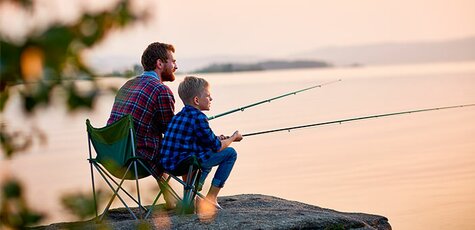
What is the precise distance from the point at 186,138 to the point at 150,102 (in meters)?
0.40

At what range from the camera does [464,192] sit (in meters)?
8.40

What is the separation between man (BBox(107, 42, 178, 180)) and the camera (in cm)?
545

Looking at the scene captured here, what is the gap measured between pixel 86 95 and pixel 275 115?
16906 millimetres

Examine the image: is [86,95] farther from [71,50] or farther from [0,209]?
[0,209]

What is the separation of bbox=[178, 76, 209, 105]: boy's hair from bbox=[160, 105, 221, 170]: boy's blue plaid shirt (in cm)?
5

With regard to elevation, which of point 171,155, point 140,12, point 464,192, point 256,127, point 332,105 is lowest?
point 140,12

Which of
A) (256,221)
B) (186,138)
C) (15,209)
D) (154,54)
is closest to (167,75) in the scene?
(154,54)

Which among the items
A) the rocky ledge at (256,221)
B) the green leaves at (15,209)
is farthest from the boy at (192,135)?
the green leaves at (15,209)

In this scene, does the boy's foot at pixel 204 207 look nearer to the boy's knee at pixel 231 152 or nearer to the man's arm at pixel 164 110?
the boy's knee at pixel 231 152

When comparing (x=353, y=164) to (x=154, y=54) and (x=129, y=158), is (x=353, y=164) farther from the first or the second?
(x=129, y=158)

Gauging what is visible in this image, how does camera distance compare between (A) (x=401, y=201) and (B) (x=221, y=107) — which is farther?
(B) (x=221, y=107)

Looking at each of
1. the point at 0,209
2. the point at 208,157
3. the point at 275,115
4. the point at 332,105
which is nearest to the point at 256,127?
the point at 275,115

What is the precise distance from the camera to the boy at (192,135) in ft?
17.0

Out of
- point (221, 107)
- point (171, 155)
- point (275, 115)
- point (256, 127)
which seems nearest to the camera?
point (171, 155)
